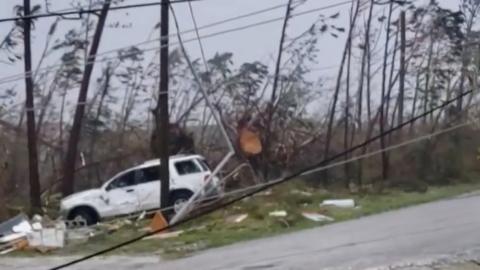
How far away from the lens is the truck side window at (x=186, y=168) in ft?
77.8

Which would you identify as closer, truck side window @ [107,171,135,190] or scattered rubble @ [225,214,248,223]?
scattered rubble @ [225,214,248,223]

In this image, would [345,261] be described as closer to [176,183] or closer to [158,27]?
[176,183]

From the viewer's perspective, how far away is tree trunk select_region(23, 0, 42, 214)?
2377 cm

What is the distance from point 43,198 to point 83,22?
4.55 metres

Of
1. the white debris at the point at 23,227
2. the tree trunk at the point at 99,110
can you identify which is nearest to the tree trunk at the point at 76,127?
the tree trunk at the point at 99,110

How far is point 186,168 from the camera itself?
2383cm

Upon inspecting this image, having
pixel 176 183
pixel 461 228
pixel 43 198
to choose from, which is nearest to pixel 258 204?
pixel 176 183

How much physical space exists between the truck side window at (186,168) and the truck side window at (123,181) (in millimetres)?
1180

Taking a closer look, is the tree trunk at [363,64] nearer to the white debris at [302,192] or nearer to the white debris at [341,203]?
the white debris at [302,192]

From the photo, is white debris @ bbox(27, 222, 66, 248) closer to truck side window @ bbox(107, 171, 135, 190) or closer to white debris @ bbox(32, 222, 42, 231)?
white debris @ bbox(32, 222, 42, 231)

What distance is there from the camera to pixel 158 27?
24062 mm

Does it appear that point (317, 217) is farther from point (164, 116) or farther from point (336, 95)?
point (336, 95)

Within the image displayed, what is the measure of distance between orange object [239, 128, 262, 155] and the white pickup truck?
2469mm

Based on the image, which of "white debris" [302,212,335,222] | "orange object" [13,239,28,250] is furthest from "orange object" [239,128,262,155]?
"orange object" [13,239,28,250]
